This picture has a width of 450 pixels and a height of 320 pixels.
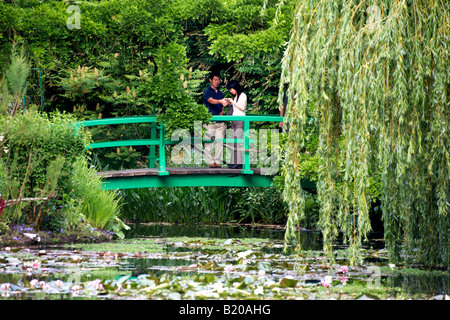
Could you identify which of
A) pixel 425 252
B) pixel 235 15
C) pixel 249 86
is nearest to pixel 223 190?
pixel 249 86

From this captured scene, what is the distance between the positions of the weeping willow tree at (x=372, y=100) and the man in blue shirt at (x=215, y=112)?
15.4 ft

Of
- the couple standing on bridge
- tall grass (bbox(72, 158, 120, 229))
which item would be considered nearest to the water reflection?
tall grass (bbox(72, 158, 120, 229))

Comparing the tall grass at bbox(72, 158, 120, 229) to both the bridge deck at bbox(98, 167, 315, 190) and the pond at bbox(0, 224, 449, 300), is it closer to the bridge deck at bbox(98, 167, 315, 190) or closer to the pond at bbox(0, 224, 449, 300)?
the pond at bbox(0, 224, 449, 300)

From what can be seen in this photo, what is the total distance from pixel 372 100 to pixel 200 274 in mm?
1905

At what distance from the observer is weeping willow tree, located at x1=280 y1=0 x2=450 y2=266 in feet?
14.8

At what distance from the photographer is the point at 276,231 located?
31.0 feet

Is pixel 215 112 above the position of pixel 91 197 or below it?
above

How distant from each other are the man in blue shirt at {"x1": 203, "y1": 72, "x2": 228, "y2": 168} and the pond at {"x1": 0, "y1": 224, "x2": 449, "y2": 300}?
8.37ft

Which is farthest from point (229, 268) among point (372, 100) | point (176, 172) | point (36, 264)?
point (176, 172)

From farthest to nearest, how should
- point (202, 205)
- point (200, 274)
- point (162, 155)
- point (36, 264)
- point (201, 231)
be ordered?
point (202, 205) → point (162, 155) → point (201, 231) → point (36, 264) → point (200, 274)

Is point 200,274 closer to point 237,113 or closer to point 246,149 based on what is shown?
point 246,149

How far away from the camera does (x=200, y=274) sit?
16.1ft

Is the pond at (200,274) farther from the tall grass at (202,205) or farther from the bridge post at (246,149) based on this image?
the tall grass at (202,205)
